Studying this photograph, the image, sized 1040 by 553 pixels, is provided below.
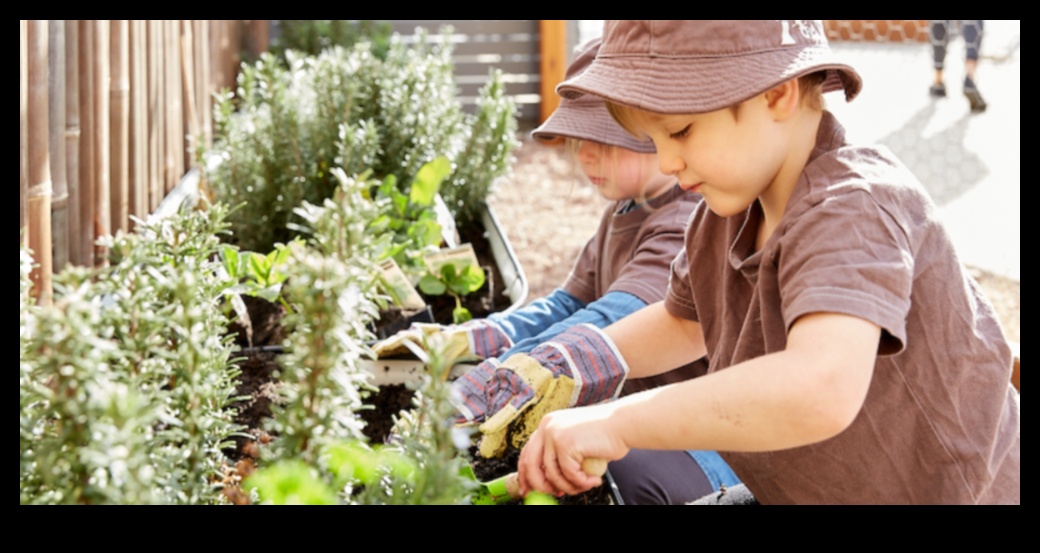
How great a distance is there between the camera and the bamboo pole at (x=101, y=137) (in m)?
2.16

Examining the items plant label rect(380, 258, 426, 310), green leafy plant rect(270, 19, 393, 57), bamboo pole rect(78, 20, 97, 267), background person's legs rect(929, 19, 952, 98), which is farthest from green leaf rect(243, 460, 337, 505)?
background person's legs rect(929, 19, 952, 98)

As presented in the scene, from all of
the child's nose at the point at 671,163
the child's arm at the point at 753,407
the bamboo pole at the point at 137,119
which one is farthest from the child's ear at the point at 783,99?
the bamboo pole at the point at 137,119

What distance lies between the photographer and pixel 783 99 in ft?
4.04

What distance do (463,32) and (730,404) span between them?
6514mm

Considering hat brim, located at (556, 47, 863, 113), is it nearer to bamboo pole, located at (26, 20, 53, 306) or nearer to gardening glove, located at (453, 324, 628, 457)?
gardening glove, located at (453, 324, 628, 457)

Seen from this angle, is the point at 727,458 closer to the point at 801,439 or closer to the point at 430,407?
the point at 801,439

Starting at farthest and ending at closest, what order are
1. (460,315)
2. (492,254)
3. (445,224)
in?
1. (492,254)
2. (445,224)
3. (460,315)

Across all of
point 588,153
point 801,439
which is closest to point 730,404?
point 801,439

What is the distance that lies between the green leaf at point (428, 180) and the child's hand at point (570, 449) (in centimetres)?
156

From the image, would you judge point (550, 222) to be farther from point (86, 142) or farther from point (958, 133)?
point (86, 142)

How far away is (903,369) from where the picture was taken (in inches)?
51.3

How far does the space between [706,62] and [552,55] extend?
228 inches

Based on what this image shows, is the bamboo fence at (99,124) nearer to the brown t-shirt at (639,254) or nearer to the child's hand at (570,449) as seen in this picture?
the child's hand at (570,449)

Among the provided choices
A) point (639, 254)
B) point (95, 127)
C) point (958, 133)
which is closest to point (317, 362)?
point (639, 254)
